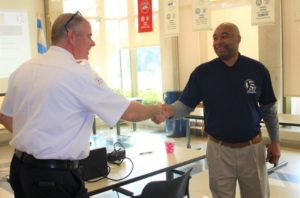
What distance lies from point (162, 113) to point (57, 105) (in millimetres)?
927

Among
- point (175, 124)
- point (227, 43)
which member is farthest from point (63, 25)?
point (175, 124)

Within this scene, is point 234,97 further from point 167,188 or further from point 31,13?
point 31,13

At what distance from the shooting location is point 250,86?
2312mm

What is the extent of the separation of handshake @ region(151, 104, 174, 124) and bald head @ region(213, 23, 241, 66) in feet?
1.64

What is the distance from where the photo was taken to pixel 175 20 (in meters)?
6.58

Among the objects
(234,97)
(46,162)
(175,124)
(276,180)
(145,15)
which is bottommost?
(276,180)

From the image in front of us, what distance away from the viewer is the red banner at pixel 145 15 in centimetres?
730

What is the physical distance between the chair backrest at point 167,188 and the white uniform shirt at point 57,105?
0.64 metres

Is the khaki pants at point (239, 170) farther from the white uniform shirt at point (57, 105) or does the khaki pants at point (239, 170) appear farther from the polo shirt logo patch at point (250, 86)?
the white uniform shirt at point (57, 105)

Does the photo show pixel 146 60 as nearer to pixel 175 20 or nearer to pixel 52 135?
pixel 175 20

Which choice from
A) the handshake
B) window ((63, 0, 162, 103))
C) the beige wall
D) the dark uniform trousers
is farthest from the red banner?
the dark uniform trousers

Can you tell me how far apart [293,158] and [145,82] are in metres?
4.37

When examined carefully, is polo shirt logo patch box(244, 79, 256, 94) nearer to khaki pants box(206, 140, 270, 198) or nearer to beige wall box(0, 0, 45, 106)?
khaki pants box(206, 140, 270, 198)

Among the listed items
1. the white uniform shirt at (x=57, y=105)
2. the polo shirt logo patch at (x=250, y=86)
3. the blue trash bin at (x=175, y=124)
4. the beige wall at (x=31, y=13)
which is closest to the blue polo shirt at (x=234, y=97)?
the polo shirt logo patch at (x=250, y=86)
